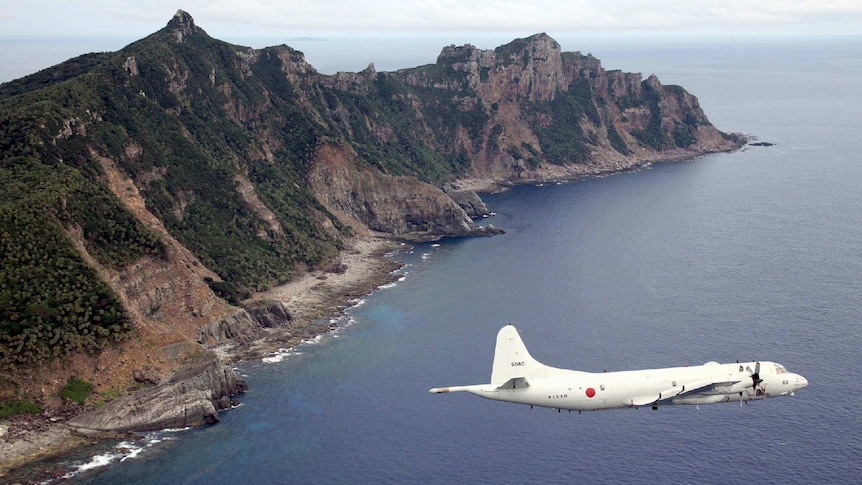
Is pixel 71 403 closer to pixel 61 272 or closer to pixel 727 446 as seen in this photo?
pixel 61 272

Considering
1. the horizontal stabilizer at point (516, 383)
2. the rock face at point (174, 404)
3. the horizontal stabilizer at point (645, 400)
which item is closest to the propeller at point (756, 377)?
the horizontal stabilizer at point (645, 400)

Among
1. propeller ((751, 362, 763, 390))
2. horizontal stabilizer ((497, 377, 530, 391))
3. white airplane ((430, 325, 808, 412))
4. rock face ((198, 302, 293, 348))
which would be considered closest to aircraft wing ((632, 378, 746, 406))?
white airplane ((430, 325, 808, 412))

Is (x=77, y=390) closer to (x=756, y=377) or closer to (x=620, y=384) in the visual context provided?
(x=620, y=384)

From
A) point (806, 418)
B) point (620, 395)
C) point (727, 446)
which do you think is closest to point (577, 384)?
point (620, 395)

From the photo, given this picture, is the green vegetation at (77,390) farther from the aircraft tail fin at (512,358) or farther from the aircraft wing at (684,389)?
the aircraft wing at (684,389)

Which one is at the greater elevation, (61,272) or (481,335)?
(61,272)

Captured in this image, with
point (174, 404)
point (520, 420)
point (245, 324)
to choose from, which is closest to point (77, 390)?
point (174, 404)
